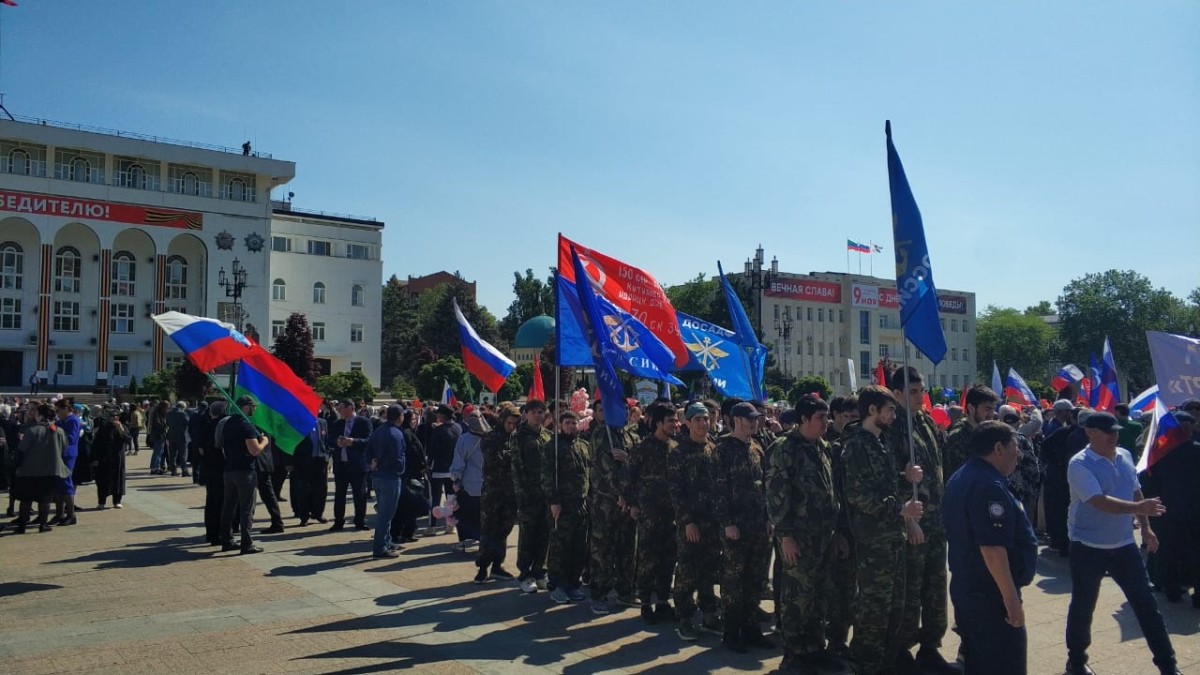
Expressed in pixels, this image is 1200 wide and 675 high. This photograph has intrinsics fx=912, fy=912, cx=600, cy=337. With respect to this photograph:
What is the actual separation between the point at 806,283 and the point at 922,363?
19.5 metres

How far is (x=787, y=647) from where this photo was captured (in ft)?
22.0

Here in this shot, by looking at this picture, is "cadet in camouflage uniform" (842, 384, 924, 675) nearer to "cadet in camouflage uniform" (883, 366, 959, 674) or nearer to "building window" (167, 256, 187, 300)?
"cadet in camouflage uniform" (883, 366, 959, 674)

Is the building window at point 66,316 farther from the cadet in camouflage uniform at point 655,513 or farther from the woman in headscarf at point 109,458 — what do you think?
the cadet in camouflage uniform at point 655,513

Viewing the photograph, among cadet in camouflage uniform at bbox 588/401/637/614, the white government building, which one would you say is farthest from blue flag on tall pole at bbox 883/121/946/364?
the white government building

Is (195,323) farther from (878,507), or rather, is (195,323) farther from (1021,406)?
(1021,406)

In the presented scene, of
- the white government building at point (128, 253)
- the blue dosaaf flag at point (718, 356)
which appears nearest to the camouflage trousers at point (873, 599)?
the blue dosaaf flag at point (718, 356)

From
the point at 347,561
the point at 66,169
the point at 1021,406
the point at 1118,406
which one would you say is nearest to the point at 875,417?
the point at 347,561

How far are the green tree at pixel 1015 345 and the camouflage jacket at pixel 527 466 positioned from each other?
346ft

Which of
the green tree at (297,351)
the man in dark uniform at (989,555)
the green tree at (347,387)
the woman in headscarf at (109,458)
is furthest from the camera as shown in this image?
the green tree at (297,351)

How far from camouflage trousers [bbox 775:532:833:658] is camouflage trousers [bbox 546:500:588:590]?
120 inches

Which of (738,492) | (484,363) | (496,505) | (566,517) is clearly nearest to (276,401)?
(484,363)

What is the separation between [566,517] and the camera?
9422mm

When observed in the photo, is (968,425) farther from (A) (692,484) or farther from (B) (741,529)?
(A) (692,484)

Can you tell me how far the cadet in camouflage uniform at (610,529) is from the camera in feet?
29.3
